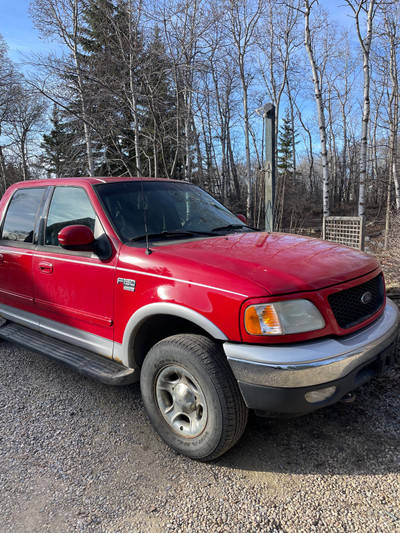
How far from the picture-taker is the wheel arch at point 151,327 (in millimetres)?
2273

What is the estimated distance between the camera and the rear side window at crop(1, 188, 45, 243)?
3539mm

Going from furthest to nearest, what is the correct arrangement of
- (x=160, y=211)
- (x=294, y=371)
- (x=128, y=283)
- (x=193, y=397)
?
(x=160, y=211) < (x=128, y=283) < (x=193, y=397) < (x=294, y=371)

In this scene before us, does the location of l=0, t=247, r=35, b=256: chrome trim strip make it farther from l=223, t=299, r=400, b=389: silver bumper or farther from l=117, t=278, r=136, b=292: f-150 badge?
l=223, t=299, r=400, b=389: silver bumper

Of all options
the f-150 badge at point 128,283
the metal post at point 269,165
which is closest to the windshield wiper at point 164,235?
the f-150 badge at point 128,283

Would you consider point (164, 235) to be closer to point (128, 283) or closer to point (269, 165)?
point (128, 283)

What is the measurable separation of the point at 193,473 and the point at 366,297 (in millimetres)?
1569

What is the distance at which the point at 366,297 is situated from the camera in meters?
2.38

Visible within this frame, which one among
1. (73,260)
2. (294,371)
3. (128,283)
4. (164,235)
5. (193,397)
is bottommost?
(193,397)

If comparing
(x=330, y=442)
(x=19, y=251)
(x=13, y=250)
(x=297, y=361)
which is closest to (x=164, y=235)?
(x=297, y=361)

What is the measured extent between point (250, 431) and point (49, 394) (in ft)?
5.88

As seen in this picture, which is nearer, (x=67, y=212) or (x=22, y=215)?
(x=67, y=212)

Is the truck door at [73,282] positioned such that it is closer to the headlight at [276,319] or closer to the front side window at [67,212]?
the front side window at [67,212]

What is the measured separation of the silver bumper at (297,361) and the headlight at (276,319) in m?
0.08

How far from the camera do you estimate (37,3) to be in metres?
13.6
